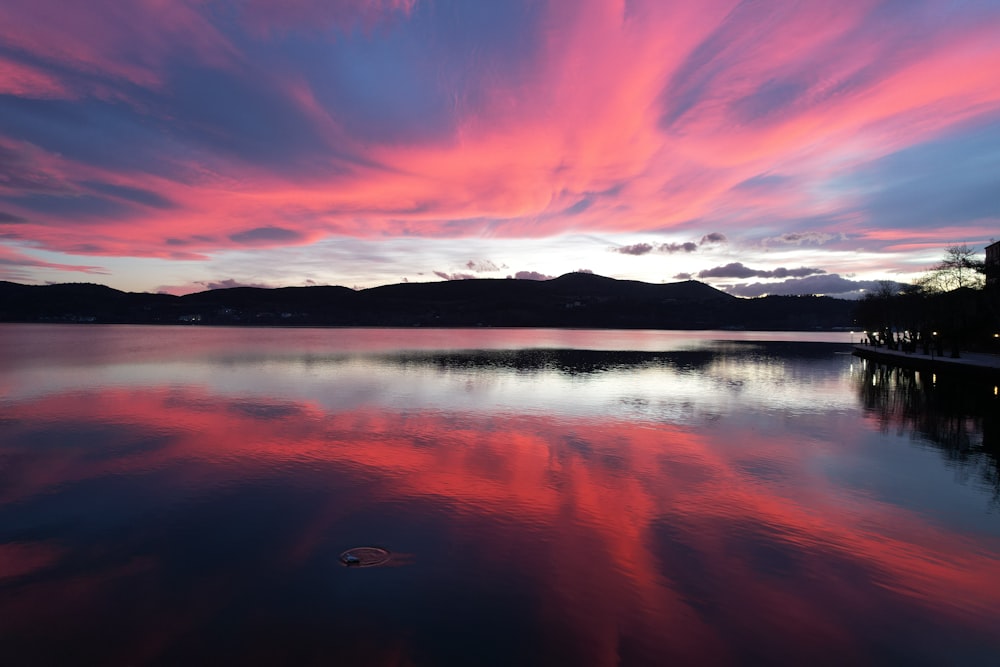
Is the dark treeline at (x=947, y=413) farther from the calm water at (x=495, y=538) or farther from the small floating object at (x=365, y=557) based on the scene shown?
the small floating object at (x=365, y=557)

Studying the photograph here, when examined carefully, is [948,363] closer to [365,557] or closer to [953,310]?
[953,310]

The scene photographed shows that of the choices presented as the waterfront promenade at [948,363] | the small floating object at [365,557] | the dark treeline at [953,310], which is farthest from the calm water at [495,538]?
the dark treeline at [953,310]

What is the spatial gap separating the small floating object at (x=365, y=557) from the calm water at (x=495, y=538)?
0.85 ft

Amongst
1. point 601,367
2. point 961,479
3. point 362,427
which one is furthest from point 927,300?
point 362,427

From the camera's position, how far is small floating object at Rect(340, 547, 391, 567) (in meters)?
9.82

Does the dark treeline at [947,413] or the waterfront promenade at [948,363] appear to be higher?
the waterfront promenade at [948,363]

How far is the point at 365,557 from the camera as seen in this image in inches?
397

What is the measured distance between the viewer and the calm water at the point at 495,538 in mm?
7664

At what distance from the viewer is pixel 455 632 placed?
7.78m

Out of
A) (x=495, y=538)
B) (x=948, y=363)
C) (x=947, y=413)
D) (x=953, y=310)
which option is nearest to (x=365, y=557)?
(x=495, y=538)

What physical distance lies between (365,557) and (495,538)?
2596mm

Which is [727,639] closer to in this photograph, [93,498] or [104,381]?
[93,498]

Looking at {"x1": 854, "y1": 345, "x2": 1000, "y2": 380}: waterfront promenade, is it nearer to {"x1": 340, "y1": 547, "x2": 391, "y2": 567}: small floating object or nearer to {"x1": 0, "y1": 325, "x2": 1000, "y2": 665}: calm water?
{"x1": 0, "y1": 325, "x2": 1000, "y2": 665}: calm water

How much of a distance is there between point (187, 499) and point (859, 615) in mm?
13980
